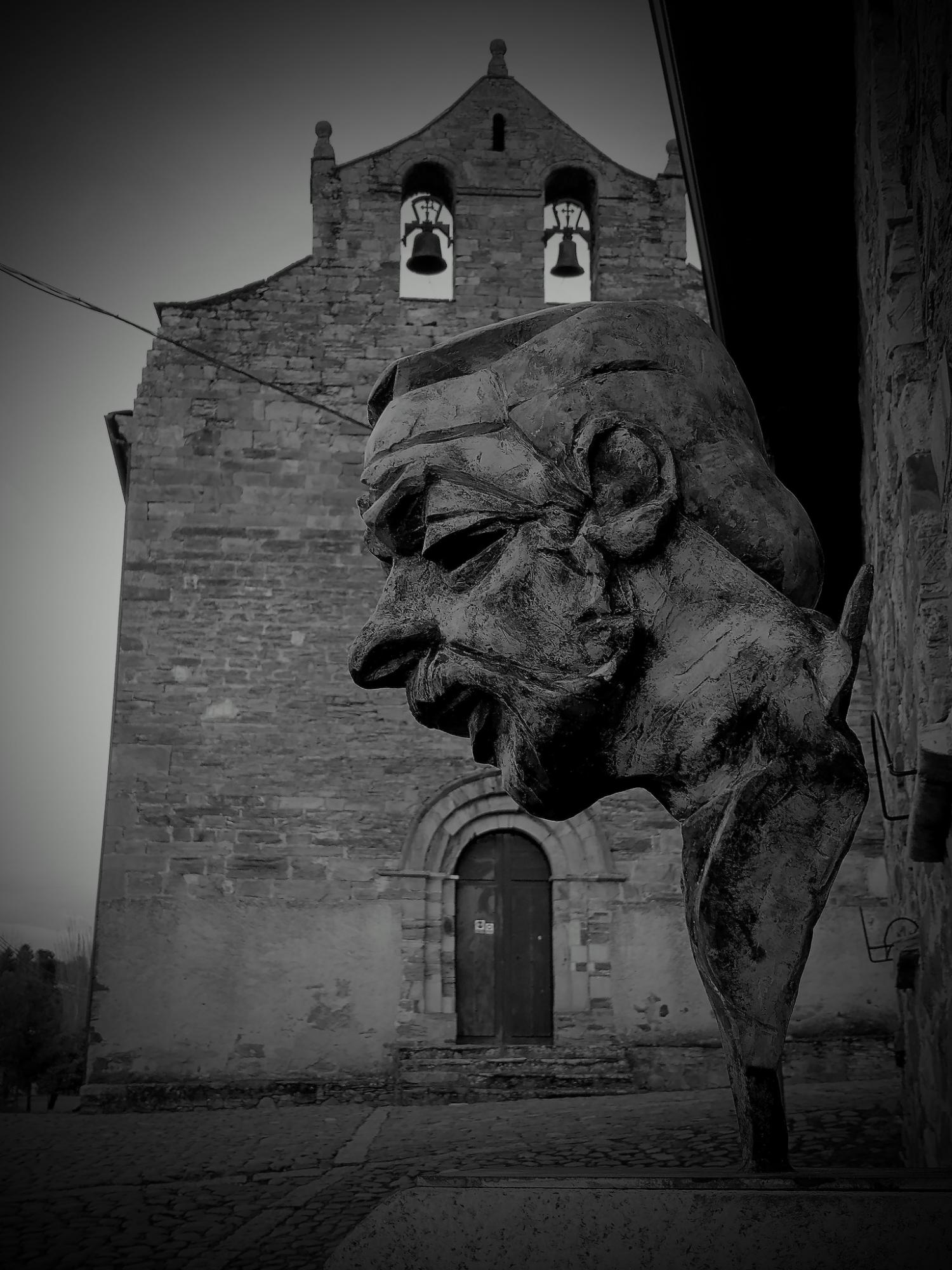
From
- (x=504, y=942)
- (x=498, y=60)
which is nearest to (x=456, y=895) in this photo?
(x=504, y=942)

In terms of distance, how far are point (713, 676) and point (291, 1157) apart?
20.5 ft

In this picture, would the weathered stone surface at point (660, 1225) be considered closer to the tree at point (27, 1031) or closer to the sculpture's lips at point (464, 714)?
the sculpture's lips at point (464, 714)

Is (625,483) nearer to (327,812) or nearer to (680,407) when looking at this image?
(680,407)

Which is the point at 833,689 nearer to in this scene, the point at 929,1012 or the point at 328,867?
the point at 929,1012

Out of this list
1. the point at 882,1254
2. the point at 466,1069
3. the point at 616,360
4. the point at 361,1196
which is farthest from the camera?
the point at 466,1069

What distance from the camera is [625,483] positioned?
1.65m

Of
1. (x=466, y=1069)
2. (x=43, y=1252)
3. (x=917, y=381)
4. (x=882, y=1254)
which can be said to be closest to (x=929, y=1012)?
(x=917, y=381)

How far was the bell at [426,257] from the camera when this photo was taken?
11688mm

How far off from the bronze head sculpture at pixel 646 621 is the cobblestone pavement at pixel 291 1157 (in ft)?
7.50

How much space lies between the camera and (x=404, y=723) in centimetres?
1100

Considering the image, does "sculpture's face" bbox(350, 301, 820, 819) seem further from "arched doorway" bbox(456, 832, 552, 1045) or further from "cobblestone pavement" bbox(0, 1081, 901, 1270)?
"arched doorway" bbox(456, 832, 552, 1045)

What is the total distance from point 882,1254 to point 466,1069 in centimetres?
935

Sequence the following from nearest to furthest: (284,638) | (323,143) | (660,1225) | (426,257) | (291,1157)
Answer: (660,1225)
(291,1157)
(284,638)
(426,257)
(323,143)

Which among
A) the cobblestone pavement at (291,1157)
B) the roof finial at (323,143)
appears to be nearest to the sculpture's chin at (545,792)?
the cobblestone pavement at (291,1157)
